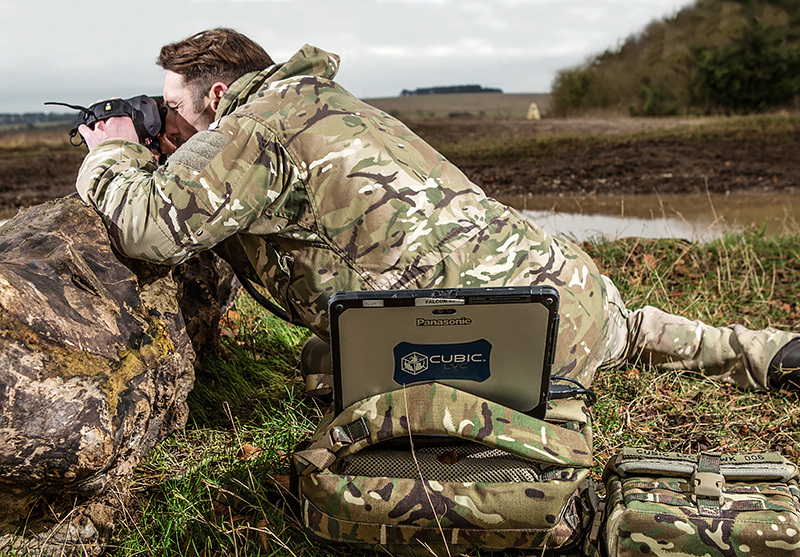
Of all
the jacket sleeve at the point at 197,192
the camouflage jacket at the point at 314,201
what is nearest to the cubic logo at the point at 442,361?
the camouflage jacket at the point at 314,201

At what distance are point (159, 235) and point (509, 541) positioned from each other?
1.46m

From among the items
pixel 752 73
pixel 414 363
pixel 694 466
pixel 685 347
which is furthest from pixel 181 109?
pixel 752 73

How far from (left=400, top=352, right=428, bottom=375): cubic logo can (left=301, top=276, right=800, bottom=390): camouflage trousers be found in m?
1.18

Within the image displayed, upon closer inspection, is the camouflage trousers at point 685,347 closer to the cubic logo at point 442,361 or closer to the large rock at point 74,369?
the large rock at point 74,369

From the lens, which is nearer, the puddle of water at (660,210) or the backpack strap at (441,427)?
the backpack strap at (441,427)

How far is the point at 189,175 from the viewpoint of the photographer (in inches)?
86.5

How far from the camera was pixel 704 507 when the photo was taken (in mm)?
1823

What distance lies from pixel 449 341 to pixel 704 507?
2.73 feet

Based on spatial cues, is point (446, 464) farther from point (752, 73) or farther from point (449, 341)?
point (752, 73)

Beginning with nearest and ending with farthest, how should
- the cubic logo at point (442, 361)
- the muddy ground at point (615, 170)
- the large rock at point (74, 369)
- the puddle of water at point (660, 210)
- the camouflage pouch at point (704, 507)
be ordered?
the camouflage pouch at point (704, 507)
the large rock at point (74, 369)
the cubic logo at point (442, 361)
the puddle of water at point (660, 210)
the muddy ground at point (615, 170)

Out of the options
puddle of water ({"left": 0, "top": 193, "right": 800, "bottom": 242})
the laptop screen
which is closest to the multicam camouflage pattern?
the laptop screen

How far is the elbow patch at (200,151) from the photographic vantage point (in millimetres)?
2227

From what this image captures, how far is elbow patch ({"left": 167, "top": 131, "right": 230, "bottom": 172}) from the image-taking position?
7.30 ft

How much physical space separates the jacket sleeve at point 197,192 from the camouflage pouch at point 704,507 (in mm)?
1471
